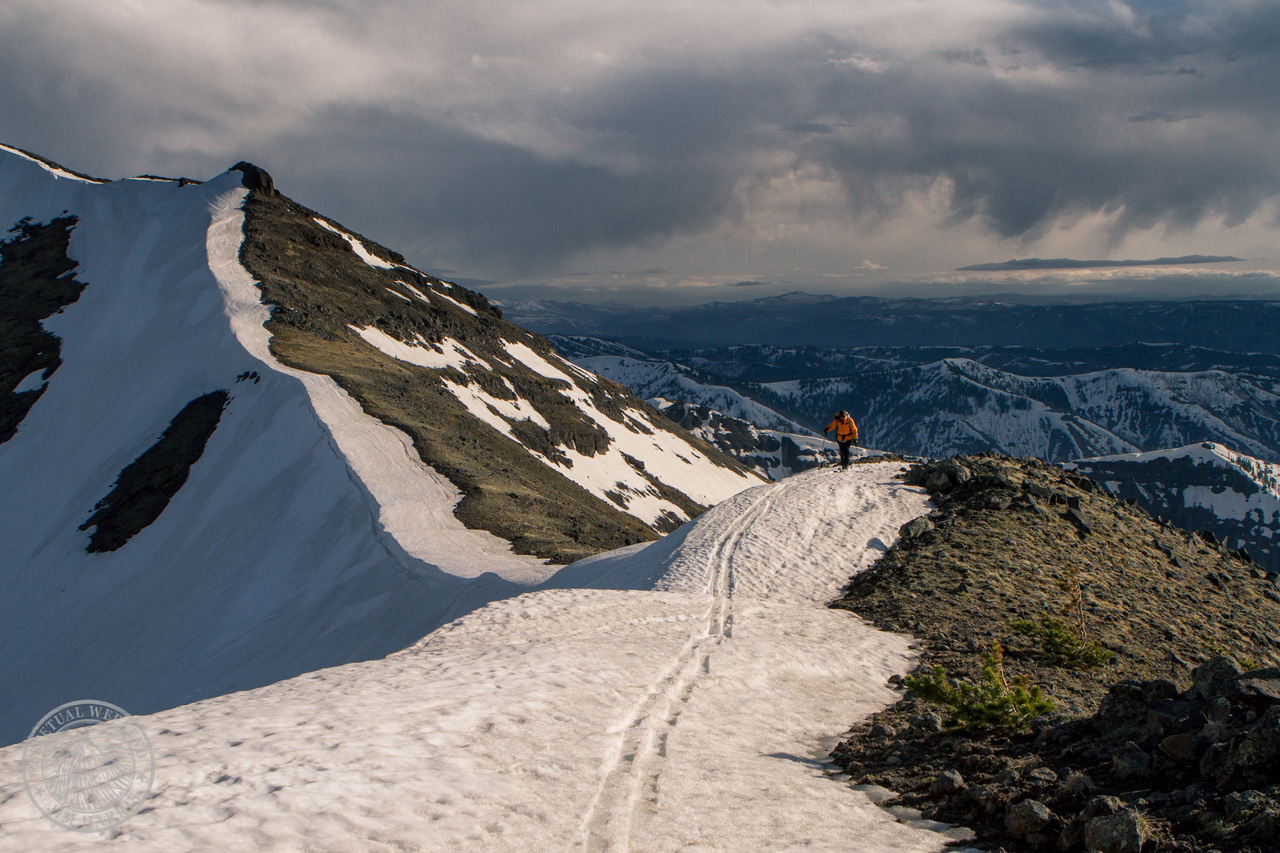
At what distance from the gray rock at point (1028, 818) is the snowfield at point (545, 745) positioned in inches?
28.4

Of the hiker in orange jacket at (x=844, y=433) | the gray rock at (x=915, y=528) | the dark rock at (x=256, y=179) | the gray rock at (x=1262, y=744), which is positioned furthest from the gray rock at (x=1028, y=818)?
the dark rock at (x=256, y=179)

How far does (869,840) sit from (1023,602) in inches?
455

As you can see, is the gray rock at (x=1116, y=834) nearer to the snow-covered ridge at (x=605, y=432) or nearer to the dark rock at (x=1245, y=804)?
the dark rock at (x=1245, y=804)

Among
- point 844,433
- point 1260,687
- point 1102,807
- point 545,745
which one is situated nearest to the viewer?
point 1102,807

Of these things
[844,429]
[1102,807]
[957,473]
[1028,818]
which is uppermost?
[844,429]

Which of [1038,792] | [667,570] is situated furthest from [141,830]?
[667,570]

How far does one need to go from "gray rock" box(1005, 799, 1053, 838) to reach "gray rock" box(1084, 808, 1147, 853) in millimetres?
419

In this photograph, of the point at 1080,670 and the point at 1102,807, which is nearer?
the point at 1102,807

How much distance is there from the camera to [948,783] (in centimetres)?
752

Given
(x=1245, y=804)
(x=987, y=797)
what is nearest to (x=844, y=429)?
(x=987, y=797)

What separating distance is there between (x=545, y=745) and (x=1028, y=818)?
16.6ft

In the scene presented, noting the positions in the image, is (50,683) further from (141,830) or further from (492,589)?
(141,830)

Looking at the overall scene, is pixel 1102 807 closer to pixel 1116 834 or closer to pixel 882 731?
pixel 1116 834

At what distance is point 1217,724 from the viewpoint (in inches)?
272
